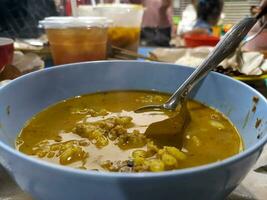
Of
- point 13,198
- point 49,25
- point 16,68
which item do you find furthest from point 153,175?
point 49,25

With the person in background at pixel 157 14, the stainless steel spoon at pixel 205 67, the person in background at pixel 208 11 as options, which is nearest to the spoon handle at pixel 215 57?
the stainless steel spoon at pixel 205 67

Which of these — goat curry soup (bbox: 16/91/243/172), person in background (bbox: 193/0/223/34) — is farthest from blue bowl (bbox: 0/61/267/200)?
person in background (bbox: 193/0/223/34)

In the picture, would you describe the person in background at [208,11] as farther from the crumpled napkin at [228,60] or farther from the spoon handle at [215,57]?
the spoon handle at [215,57]

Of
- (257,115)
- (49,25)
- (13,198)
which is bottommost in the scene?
(13,198)

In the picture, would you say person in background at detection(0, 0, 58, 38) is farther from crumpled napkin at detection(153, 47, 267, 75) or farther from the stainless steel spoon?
the stainless steel spoon

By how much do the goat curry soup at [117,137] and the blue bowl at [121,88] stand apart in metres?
0.03

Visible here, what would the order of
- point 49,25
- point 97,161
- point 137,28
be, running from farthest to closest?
1. point 137,28
2. point 49,25
3. point 97,161

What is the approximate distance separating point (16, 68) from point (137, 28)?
1.99 feet

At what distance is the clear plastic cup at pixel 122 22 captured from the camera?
4.64 ft

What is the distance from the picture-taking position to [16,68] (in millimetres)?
1072

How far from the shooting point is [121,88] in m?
0.90

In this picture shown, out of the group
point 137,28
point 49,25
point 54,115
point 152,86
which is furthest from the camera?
point 137,28

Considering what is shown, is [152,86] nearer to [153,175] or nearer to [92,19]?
[92,19]

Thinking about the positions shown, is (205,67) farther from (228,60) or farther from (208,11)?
(208,11)
